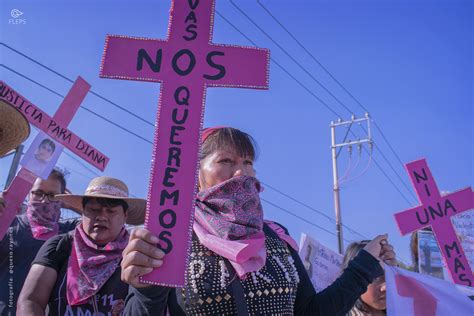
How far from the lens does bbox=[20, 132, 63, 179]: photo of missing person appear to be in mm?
3324

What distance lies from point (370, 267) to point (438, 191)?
211cm

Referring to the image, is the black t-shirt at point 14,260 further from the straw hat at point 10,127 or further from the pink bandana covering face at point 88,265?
the straw hat at point 10,127

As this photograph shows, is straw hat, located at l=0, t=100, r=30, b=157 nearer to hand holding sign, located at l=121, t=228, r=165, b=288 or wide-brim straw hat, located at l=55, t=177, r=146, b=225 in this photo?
wide-brim straw hat, located at l=55, t=177, r=146, b=225

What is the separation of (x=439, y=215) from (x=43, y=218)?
3.23 metres

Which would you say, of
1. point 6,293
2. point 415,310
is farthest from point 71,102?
point 415,310

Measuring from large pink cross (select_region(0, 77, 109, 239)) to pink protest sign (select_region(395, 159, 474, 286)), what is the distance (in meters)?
2.71

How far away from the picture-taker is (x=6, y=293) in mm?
3043

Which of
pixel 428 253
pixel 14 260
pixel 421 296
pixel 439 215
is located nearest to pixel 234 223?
pixel 421 296

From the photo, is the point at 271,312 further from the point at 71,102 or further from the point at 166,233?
the point at 71,102

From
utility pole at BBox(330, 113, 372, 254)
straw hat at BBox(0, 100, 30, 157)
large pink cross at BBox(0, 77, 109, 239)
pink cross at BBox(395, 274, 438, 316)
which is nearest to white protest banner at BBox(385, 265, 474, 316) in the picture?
pink cross at BBox(395, 274, 438, 316)

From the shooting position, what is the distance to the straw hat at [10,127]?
269 cm

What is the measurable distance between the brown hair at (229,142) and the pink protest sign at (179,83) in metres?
0.34

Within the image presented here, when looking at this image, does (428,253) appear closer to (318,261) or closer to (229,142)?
(318,261)

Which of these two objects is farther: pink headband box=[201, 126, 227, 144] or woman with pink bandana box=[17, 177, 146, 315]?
woman with pink bandana box=[17, 177, 146, 315]
